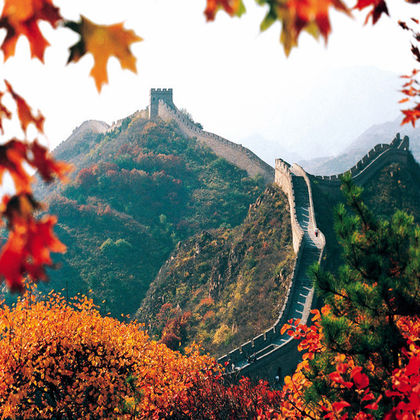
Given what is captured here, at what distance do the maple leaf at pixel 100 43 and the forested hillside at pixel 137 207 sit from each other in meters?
41.1

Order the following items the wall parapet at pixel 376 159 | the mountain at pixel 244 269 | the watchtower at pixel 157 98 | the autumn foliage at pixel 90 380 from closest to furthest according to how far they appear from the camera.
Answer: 1. the autumn foliage at pixel 90 380
2. the mountain at pixel 244 269
3. the wall parapet at pixel 376 159
4. the watchtower at pixel 157 98

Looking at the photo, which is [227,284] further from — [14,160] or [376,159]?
[14,160]

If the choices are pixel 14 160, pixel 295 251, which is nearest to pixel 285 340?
pixel 295 251

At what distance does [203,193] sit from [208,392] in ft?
136

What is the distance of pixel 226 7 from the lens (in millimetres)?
2100

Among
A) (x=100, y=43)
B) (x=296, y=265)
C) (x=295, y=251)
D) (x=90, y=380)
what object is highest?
(x=100, y=43)

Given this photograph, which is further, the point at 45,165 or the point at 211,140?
the point at 211,140

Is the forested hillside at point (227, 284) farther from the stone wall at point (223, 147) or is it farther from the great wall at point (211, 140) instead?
the great wall at point (211, 140)

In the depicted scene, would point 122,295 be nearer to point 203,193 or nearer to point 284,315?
point 203,193

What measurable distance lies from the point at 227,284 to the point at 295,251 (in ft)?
17.9

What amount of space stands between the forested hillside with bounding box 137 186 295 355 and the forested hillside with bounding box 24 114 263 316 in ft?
22.8

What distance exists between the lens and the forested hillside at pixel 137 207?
4573 centimetres

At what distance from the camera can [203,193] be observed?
5644cm

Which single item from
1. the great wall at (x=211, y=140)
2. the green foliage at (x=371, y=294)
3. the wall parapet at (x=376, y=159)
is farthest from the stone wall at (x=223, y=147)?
the green foliage at (x=371, y=294)
